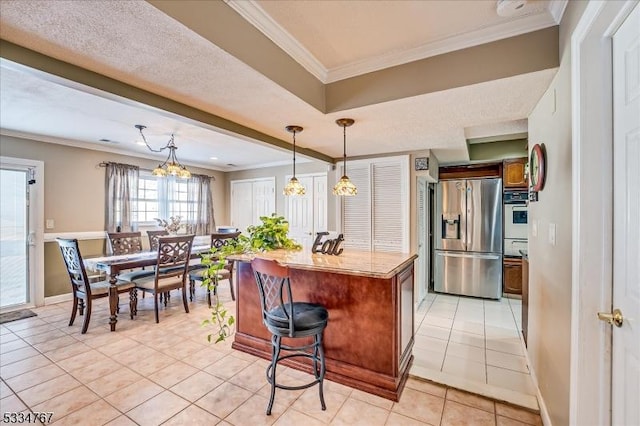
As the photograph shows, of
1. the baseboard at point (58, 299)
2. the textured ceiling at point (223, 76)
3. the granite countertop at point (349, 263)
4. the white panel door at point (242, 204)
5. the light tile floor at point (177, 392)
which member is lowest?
the light tile floor at point (177, 392)

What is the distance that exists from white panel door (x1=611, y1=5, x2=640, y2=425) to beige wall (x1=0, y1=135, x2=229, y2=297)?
602 cm

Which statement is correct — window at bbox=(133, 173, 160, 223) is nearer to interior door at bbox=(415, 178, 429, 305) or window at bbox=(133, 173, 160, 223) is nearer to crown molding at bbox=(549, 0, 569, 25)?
interior door at bbox=(415, 178, 429, 305)

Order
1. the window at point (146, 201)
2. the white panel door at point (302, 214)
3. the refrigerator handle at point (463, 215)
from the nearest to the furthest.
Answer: the refrigerator handle at point (463, 215) < the window at point (146, 201) < the white panel door at point (302, 214)

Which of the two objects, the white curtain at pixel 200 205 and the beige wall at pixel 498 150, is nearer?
the beige wall at pixel 498 150

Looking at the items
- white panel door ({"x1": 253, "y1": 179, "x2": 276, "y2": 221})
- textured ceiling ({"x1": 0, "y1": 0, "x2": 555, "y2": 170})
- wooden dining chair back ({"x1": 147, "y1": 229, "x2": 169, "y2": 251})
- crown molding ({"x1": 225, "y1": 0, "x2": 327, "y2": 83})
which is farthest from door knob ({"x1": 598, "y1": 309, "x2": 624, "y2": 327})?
white panel door ({"x1": 253, "y1": 179, "x2": 276, "y2": 221})

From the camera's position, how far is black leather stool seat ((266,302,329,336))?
1963mm

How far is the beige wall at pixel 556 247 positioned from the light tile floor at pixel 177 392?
0.45 metres

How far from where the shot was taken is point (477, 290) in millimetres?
4609

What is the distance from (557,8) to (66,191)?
19.7ft

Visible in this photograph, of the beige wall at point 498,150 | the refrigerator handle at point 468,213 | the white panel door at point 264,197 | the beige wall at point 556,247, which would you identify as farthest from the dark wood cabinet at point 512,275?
the white panel door at point 264,197

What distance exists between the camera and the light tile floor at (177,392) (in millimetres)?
1896

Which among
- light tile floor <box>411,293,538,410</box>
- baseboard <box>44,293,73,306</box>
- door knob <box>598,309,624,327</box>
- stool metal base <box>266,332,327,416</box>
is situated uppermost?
door knob <box>598,309,624,327</box>

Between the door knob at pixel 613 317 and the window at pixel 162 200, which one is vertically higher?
the window at pixel 162 200

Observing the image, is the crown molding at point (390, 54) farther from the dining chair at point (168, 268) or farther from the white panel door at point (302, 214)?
the white panel door at point (302, 214)
